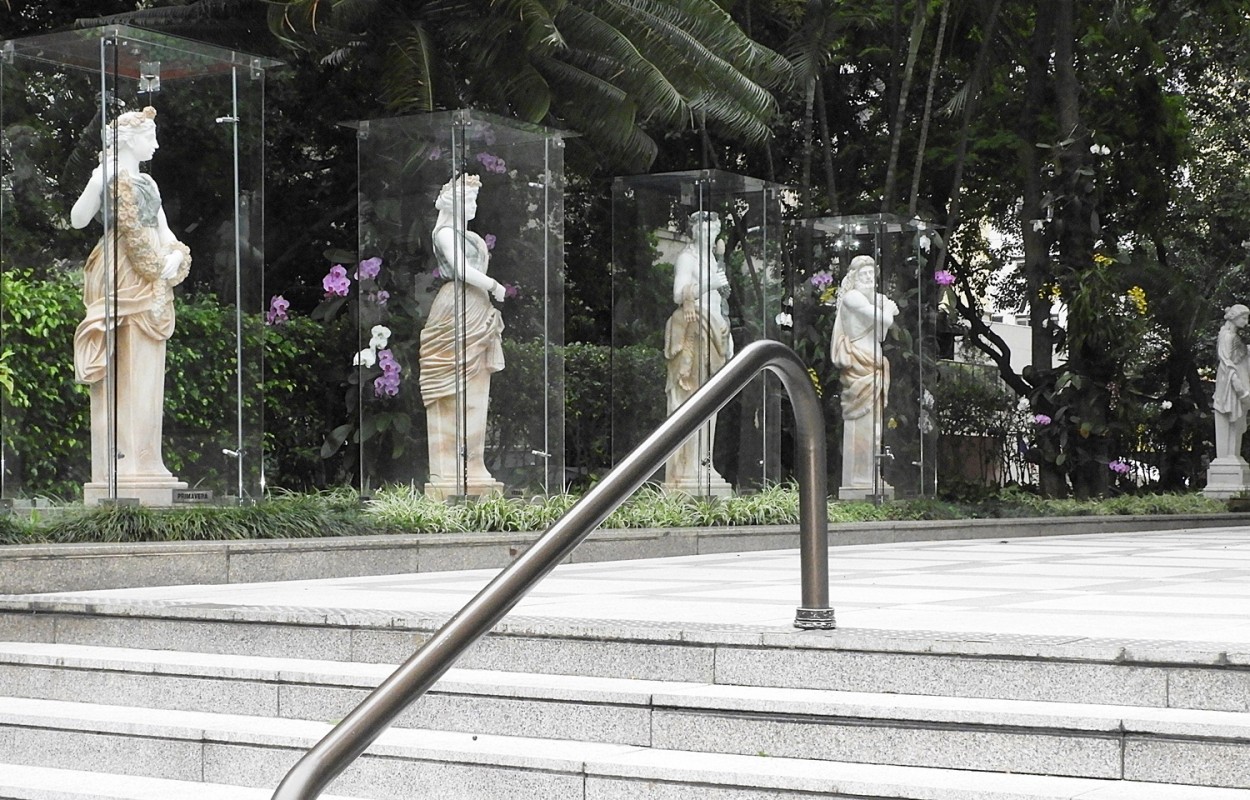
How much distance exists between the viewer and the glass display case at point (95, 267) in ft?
27.0

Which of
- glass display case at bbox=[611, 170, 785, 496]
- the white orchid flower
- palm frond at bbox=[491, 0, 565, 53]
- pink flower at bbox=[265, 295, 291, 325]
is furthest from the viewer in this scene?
palm frond at bbox=[491, 0, 565, 53]

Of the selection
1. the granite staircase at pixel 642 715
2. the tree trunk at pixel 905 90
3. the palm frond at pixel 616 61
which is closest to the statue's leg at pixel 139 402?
the granite staircase at pixel 642 715

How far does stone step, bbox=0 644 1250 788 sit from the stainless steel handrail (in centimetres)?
62

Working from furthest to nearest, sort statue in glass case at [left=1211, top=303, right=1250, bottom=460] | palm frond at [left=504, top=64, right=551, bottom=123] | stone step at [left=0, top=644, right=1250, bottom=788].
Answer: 1. statue in glass case at [left=1211, top=303, right=1250, bottom=460]
2. palm frond at [left=504, top=64, right=551, bottom=123]
3. stone step at [left=0, top=644, right=1250, bottom=788]

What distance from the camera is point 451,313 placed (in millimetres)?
10453

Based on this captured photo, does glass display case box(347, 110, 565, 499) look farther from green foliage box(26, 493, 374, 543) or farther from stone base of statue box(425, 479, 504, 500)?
green foliage box(26, 493, 374, 543)

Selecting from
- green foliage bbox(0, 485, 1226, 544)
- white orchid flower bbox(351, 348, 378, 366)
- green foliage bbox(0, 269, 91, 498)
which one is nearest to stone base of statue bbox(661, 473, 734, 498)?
green foliage bbox(0, 485, 1226, 544)

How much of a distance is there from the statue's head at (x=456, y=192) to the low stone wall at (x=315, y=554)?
7.72ft

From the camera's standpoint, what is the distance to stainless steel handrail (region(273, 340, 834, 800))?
2648 mm

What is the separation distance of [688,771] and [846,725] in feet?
1.46

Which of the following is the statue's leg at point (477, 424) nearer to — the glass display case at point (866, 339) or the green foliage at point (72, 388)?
the green foliage at point (72, 388)

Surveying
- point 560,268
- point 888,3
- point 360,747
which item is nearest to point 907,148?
point 888,3

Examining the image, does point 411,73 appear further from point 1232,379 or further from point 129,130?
point 1232,379

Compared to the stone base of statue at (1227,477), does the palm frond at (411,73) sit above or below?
above
